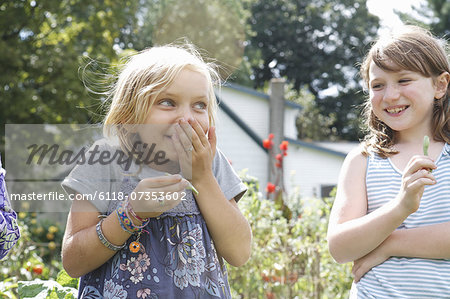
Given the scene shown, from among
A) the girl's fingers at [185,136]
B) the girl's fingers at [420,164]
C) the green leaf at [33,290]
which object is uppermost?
the girl's fingers at [185,136]

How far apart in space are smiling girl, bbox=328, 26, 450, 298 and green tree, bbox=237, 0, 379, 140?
3321 cm

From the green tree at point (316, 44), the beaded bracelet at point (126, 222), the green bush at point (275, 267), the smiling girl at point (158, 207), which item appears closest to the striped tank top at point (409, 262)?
the smiling girl at point (158, 207)

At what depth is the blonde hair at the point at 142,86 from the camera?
67.2 inches

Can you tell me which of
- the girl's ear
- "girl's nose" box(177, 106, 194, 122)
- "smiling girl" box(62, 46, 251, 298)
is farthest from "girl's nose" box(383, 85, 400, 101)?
"girl's nose" box(177, 106, 194, 122)

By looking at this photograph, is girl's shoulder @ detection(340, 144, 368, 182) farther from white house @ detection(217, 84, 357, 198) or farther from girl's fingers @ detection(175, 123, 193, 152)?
white house @ detection(217, 84, 357, 198)

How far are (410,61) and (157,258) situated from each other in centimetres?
110

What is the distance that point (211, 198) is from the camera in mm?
1680

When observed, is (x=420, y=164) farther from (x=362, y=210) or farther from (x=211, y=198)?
(x=211, y=198)

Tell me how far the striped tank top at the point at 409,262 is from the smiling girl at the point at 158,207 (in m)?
0.44

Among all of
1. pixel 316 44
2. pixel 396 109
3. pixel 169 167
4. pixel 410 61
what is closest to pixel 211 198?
pixel 169 167

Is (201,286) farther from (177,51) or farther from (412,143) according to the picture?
(412,143)

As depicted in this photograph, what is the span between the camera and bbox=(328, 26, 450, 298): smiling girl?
169 centimetres

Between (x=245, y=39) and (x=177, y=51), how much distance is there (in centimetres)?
2893

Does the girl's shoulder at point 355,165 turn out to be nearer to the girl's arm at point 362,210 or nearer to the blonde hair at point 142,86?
the girl's arm at point 362,210
